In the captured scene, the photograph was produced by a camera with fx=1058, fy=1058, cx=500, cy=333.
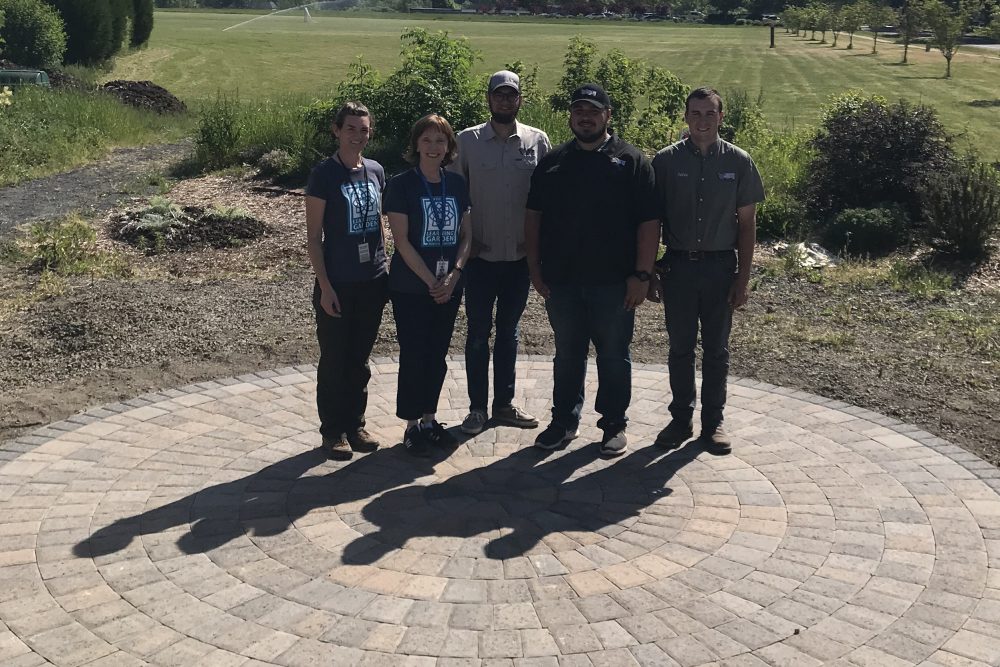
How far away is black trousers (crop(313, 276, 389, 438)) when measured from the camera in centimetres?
565

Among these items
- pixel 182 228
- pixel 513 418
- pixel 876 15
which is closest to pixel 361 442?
pixel 513 418

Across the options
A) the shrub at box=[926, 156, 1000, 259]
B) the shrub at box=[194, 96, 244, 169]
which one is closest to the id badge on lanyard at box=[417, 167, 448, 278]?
the shrub at box=[926, 156, 1000, 259]

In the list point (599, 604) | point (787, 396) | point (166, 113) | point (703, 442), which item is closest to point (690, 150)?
point (703, 442)

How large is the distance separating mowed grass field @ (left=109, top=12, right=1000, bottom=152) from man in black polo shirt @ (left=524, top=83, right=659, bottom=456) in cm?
1576

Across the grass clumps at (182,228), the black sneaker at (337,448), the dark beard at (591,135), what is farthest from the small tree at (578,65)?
the black sneaker at (337,448)

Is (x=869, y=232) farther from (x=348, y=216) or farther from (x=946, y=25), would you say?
(x=946, y=25)

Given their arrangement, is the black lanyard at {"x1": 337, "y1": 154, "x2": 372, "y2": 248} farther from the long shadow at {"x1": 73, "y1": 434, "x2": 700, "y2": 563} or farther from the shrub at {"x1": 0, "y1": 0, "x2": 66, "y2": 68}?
the shrub at {"x1": 0, "y1": 0, "x2": 66, "y2": 68}

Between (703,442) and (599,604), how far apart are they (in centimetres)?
196

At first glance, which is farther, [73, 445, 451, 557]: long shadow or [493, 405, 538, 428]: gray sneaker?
[493, 405, 538, 428]: gray sneaker

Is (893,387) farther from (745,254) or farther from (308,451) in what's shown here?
(308,451)

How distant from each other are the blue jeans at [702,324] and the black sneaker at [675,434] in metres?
0.04

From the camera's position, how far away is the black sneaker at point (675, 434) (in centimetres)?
601

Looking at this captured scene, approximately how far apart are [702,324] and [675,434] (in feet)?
2.12

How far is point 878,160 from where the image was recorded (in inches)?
485
